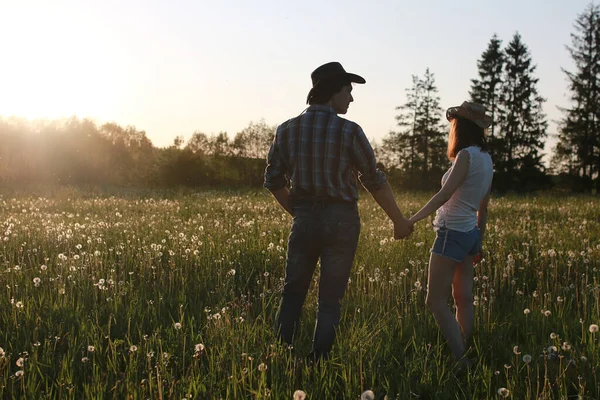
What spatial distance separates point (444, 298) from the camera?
448 centimetres

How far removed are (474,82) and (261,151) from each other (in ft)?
71.2

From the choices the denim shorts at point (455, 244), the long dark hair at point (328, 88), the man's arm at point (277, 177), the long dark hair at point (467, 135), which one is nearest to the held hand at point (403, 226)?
the denim shorts at point (455, 244)

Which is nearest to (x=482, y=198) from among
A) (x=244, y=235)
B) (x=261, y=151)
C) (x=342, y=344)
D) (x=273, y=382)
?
(x=342, y=344)

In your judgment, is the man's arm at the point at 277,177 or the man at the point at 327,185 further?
the man's arm at the point at 277,177

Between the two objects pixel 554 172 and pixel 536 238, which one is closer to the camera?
pixel 536 238

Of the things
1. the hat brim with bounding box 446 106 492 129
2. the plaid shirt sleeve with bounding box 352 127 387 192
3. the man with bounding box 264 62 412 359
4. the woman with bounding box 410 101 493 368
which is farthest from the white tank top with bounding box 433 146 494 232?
the plaid shirt sleeve with bounding box 352 127 387 192

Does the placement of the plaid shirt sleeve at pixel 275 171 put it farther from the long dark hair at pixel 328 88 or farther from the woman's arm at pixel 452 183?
the woman's arm at pixel 452 183

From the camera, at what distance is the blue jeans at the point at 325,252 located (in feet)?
14.0

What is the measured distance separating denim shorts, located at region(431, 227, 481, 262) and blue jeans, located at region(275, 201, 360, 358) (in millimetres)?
686

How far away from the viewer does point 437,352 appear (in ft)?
16.0

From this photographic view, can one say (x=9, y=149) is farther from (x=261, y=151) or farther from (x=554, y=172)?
(x=554, y=172)

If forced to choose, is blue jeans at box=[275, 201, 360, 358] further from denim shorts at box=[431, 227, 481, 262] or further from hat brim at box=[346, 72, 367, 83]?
hat brim at box=[346, 72, 367, 83]

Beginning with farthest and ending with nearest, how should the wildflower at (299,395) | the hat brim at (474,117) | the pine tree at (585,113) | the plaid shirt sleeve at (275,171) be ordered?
1. the pine tree at (585,113)
2. the plaid shirt sleeve at (275,171)
3. the hat brim at (474,117)
4. the wildflower at (299,395)

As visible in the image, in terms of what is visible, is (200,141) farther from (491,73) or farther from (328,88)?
(328,88)
